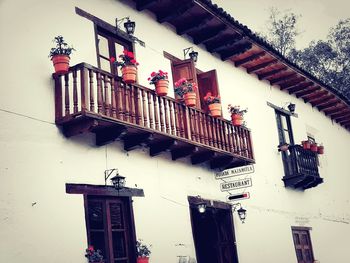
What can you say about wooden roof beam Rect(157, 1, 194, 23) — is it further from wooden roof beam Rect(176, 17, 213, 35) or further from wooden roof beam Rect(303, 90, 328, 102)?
wooden roof beam Rect(303, 90, 328, 102)

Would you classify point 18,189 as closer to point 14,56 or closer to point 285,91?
point 14,56

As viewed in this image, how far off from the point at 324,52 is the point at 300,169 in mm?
15785

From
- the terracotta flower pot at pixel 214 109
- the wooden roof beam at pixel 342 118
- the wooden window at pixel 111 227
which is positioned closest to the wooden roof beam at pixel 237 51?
the terracotta flower pot at pixel 214 109

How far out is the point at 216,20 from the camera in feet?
42.2

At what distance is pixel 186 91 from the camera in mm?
10852

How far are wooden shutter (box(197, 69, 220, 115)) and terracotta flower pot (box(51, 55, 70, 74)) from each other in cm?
502

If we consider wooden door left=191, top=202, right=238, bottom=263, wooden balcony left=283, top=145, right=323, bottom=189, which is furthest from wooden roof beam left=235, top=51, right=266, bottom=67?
wooden door left=191, top=202, right=238, bottom=263

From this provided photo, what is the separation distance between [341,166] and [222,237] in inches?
426

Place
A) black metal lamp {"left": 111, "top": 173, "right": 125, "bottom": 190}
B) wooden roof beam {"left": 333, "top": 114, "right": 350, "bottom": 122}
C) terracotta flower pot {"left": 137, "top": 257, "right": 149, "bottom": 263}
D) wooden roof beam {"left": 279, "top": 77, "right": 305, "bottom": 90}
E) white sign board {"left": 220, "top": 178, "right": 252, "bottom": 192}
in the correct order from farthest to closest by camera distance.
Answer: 1. wooden roof beam {"left": 333, "top": 114, "right": 350, "bottom": 122}
2. wooden roof beam {"left": 279, "top": 77, "right": 305, "bottom": 90}
3. white sign board {"left": 220, "top": 178, "right": 252, "bottom": 192}
4. terracotta flower pot {"left": 137, "top": 257, "right": 149, "bottom": 263}
5. black metal lamp {"left": 111, "top": 173, "right": 125, "bottom": 190}

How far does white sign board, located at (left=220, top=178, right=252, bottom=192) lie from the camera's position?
11000 millimetres

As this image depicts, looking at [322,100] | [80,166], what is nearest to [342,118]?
[322,100]

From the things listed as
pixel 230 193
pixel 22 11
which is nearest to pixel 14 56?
pixel 22 11

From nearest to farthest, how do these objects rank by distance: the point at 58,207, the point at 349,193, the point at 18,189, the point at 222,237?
the point at 18,189
the point at 58,207
the point at 222,237
the point at 349,193

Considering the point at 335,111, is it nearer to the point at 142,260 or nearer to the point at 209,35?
the point at 209,35
